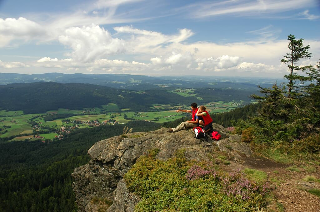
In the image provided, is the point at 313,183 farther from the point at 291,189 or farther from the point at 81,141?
the point at 81,141

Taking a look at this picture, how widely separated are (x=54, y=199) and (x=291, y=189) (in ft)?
316

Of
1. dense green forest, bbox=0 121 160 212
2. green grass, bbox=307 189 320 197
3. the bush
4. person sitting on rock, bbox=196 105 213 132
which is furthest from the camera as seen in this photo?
dense green forest, bbox=0 121 160 212

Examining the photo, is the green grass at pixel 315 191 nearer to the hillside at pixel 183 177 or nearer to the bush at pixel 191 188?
the hillside at pixel 183 177

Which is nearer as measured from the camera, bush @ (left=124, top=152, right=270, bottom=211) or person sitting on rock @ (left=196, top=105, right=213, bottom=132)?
bush @ (left=124, top=152, right=270, bottom=211)

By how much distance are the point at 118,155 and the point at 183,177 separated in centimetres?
732

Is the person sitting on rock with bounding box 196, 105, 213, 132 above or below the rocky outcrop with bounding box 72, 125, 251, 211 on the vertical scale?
above

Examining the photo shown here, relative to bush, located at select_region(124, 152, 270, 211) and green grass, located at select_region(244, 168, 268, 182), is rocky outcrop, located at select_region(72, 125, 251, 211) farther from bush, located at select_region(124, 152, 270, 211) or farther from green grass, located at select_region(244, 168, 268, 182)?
green grass, located at select_region(244, 168, 268, 182)

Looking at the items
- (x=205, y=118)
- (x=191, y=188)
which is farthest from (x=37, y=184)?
(x=191, y=188)

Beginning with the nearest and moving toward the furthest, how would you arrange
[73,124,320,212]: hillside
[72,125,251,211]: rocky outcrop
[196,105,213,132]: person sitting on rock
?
[73,124,320,212]: hillside → [72,125,251,211]: rocky outcrop → [196,105,213,132]: person sitting on rock

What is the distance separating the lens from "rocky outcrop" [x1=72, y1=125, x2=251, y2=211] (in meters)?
15.3

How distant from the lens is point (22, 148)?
16975 centimetres

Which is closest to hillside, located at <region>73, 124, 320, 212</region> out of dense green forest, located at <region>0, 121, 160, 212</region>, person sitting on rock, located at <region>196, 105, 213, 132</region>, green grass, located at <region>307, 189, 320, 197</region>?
green grass, located at <region>307, 189, 320, 197</region>

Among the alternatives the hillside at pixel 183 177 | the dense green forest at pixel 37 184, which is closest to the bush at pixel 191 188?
the hillside at pixel 183 177

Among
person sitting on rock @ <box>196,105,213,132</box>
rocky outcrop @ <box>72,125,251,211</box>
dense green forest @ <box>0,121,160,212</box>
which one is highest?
person sitting on rock @ <box>196,105,213,132</box>
